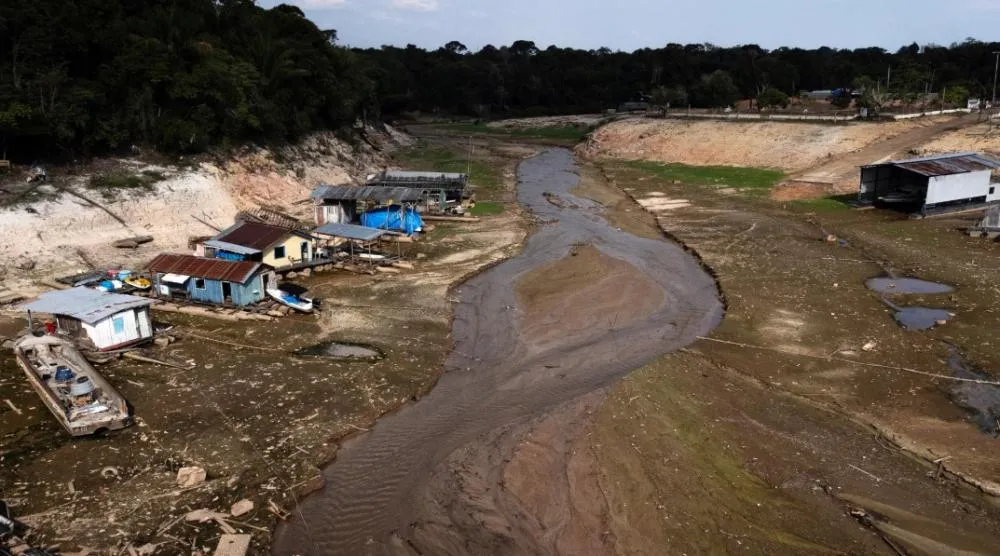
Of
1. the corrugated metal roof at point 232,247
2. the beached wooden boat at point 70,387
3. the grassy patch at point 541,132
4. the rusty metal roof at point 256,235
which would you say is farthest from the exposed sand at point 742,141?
the beached wooden boat at point 70,387

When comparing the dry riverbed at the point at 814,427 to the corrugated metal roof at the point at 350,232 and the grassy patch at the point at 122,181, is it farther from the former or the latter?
the grassy patch at the point at 122,181

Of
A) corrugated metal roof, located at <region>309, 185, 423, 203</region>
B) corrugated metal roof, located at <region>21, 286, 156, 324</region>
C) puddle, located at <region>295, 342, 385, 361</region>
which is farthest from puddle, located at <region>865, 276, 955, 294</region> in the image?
corrugated metal roof, located at <region>21, 286, 156, 324</region>

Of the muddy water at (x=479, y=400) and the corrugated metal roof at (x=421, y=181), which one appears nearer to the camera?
the muddy water at (x=479, y=400)

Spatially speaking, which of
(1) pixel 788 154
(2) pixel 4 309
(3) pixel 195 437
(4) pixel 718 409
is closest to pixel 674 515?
(4) pixel 718 409

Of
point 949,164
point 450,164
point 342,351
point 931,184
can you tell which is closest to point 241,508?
point 342,351

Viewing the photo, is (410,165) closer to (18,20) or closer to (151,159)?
(151,159)
